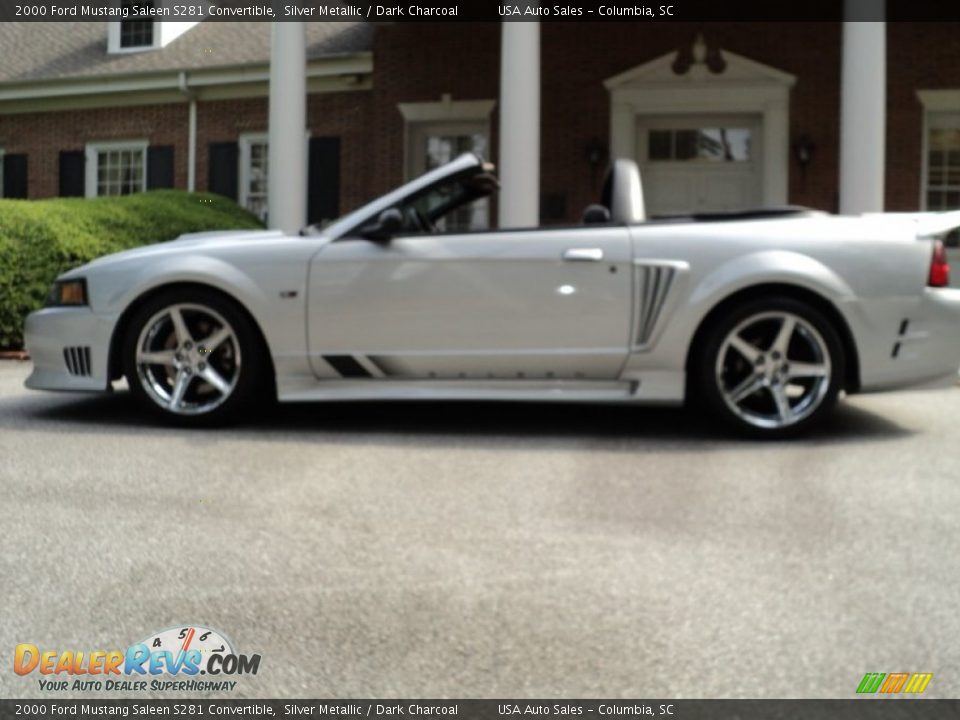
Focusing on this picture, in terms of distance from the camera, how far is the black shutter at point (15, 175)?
2128 centimetres

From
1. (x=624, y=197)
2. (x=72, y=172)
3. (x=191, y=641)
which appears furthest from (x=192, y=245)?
(x=72, y=172)

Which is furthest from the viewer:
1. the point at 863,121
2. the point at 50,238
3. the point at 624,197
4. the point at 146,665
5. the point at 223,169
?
the point at 223,169

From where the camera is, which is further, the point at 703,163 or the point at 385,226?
the point at 703,163

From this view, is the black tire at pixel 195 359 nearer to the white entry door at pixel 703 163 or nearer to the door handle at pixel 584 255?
the door handle at pixel 584 255

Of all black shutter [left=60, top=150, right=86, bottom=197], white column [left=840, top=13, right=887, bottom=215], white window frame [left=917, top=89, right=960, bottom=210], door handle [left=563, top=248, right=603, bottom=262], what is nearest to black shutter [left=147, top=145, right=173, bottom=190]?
black shutter [left=60, top=150, right=86, bottom=197]

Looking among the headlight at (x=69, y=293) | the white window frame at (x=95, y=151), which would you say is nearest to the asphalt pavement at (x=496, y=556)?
the headlight at (x=69, y=293)

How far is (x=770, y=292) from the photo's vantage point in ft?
18.0

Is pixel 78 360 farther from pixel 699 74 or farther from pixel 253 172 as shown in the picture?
pixel 253 172

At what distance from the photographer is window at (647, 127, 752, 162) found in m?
16.1

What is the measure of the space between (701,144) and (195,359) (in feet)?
39.2

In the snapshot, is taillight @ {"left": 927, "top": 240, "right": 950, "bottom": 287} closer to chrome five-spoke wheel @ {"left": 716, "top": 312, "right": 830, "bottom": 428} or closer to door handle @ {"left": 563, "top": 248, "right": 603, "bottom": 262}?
chrome five-spoke wheel @ {"left": 716, "top": 312, "right": 830, "bottom": 428}

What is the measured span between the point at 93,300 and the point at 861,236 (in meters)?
4.08

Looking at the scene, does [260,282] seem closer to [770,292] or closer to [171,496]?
[171,496]

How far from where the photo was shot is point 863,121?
12.2 m
